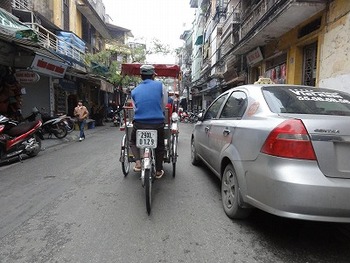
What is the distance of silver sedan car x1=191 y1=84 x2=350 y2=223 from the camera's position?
236 cm

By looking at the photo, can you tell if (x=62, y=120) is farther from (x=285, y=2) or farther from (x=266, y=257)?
(x=266, y=257)

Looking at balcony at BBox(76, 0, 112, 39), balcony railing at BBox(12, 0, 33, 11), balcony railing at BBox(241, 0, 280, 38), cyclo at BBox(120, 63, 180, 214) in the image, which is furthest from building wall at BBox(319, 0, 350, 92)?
balcony at BBox(76, 0, 112, 39)

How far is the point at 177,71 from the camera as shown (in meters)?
8.70

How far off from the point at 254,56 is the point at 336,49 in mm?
6674

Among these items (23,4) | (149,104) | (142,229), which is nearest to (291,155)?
(142,229)

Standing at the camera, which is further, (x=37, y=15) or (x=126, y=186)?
(x=37, y=15)

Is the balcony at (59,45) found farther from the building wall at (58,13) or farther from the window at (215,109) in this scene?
the window at (215,109)

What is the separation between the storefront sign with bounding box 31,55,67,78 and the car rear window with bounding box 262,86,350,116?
8990 mm

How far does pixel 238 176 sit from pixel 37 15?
15260 mm

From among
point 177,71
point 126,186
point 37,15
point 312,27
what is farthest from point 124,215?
point 37,15

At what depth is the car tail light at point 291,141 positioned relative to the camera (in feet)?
7.94

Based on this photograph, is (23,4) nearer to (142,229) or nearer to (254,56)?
(254,56)

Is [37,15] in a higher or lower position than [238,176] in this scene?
higher

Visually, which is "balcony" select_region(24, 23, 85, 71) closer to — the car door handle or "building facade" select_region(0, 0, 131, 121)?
"building facade" select_region(0, 0, 131, 121)
